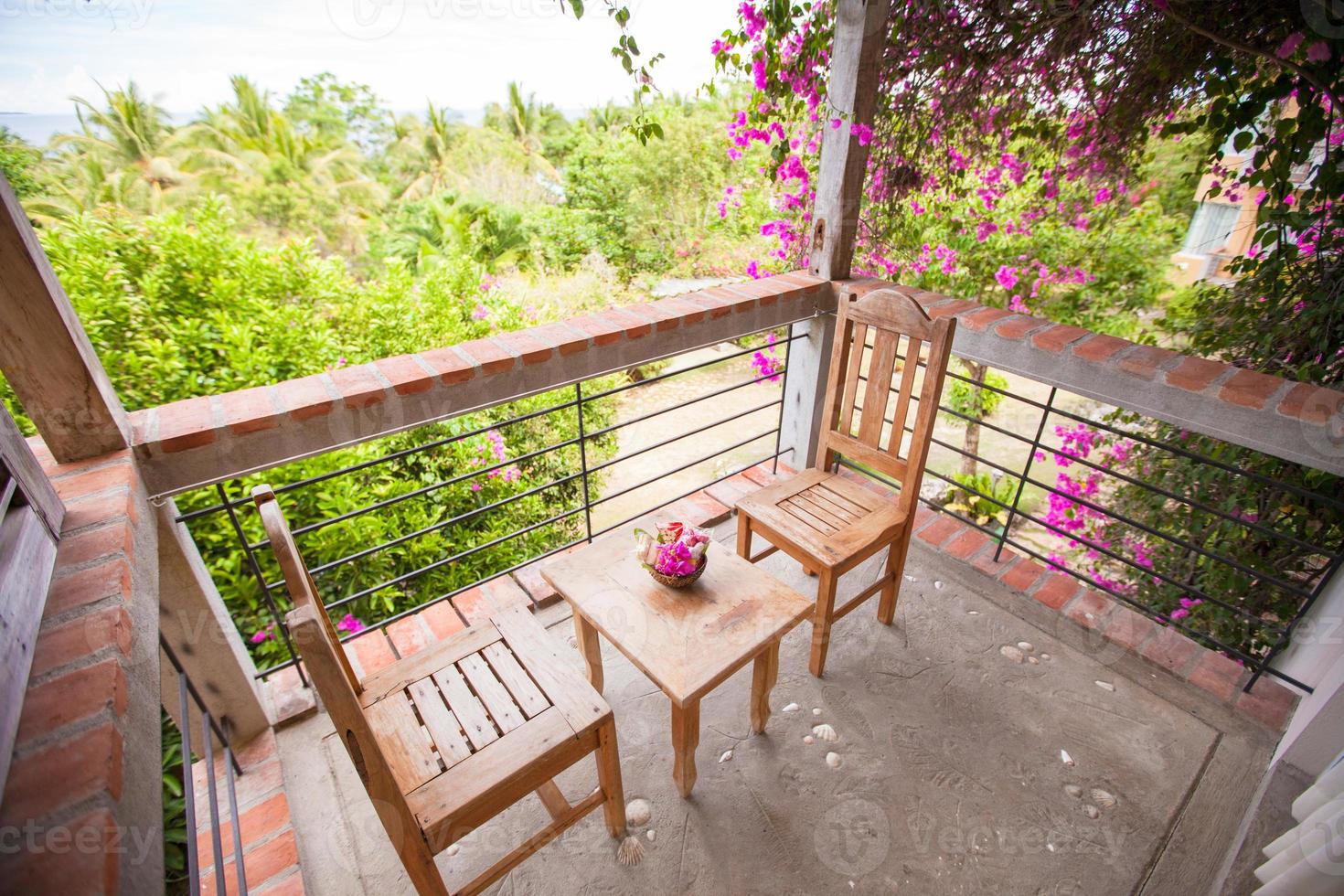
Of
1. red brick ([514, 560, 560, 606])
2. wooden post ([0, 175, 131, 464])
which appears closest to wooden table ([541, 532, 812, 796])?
red brick ([514, 560, 560, 606])

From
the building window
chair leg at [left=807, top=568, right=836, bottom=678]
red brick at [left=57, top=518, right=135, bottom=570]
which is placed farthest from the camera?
the building window

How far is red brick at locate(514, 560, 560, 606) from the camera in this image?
2.29 m

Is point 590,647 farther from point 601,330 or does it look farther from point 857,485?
point 857,485

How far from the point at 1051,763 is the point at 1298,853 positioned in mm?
623

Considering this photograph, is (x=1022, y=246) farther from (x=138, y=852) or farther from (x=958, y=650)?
(x=138, y=852)

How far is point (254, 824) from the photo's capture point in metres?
1.61

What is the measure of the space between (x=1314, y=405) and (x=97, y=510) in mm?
2869

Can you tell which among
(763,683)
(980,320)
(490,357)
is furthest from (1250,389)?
(490,357)

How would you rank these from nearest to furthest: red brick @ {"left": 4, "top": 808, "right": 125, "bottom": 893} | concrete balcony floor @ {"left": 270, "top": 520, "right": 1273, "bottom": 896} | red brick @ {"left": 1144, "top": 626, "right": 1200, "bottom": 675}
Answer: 1. red brick @ {"left": 4, "top": 808, "right": 125, "bottom": 893}
2. concrete balcony floor @ {"left": 270, "top": 520, "right": 1273, "bottom": 896}
3. red brick @ {"left": 1144, "top": 626, "right": 1200, "bottom": 675}

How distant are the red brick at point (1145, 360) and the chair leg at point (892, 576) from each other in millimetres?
814

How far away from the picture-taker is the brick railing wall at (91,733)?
55cm

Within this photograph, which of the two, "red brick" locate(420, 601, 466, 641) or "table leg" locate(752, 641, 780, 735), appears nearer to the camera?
"table leg" locate(752, 641, 780, 735)

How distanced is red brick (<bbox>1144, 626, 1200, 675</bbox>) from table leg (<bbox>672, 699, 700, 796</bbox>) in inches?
65.2

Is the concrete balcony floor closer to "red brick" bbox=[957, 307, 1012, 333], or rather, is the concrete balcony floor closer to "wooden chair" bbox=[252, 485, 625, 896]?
"wooden chair" bbox=[252, 485, 625, 896]
